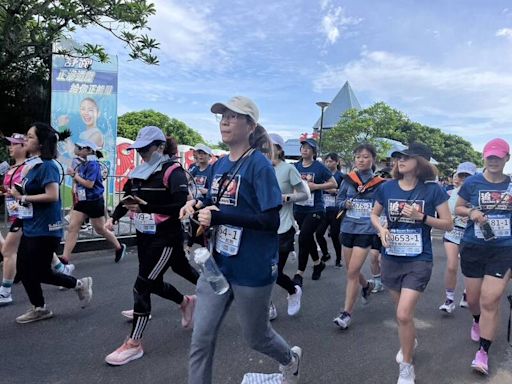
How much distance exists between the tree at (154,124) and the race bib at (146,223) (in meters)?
43.2

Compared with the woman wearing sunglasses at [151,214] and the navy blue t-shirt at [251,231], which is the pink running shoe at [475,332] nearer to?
the navy blue t-shirt at [251,231]

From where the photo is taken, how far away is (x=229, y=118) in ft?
8.34

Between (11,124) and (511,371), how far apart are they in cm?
1349

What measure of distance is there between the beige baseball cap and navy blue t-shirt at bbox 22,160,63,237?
233 cm

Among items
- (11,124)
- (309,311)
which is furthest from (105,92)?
(309,311)

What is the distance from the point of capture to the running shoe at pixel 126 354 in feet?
11.2

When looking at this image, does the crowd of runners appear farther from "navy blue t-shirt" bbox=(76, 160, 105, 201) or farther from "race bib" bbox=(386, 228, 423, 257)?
"navy blue t-shirt" bbox=(76, 160, 105, 201)

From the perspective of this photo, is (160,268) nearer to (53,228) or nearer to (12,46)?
(53,228)

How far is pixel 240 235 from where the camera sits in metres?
2.43

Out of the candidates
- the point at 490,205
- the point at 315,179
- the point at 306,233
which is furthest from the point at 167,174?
the point at 315,179

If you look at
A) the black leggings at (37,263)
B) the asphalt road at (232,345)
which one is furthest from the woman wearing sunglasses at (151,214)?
the black leggings at (37,263)

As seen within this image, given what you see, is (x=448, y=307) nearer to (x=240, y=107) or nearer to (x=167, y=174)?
(x=167, y=174)

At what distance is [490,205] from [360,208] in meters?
1.34

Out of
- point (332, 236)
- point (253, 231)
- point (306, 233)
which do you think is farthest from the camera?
point (332, 236)
